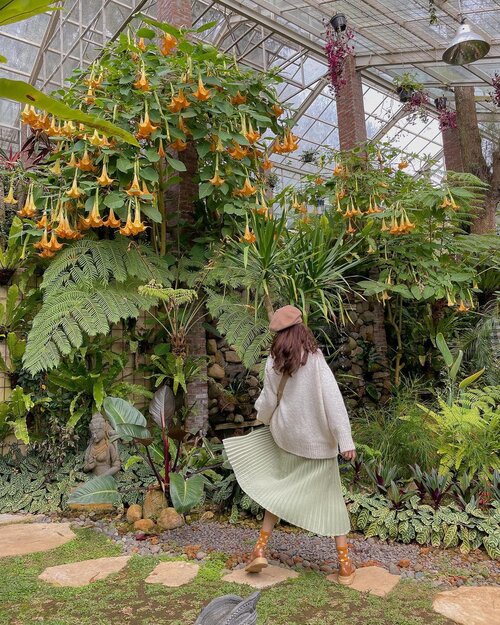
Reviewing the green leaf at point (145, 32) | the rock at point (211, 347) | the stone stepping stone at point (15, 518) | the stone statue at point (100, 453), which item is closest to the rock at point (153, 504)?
the stone statue at point (100, 453)

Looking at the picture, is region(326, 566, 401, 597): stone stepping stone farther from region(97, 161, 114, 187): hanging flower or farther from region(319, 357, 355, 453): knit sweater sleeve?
region(97, 161, 114, 187): hanging flower

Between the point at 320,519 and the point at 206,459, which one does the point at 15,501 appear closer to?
the point at 206,459

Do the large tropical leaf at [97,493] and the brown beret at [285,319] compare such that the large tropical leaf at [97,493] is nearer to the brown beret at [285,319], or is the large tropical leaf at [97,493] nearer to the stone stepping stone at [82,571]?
the stone stepping stone at [82,571]

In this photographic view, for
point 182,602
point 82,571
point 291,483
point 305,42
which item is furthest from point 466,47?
point 305,42

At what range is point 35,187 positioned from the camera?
4.26 m

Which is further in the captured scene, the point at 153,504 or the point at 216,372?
the point at 216,372

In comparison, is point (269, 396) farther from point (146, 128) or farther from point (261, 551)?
point (146, 128)

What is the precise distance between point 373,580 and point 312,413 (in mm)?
763

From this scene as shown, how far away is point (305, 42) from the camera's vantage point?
435 inches

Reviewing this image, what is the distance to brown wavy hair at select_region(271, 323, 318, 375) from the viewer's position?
242 cm

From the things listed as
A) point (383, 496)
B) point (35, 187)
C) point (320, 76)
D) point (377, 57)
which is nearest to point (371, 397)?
point (383, 496)

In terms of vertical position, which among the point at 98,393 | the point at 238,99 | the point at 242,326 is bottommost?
the point at 98,393

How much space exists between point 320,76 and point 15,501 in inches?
503

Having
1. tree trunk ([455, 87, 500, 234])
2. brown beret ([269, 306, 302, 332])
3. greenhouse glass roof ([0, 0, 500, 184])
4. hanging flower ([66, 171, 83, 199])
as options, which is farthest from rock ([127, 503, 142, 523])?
tree trunk ([455, 87, 500, 234])
